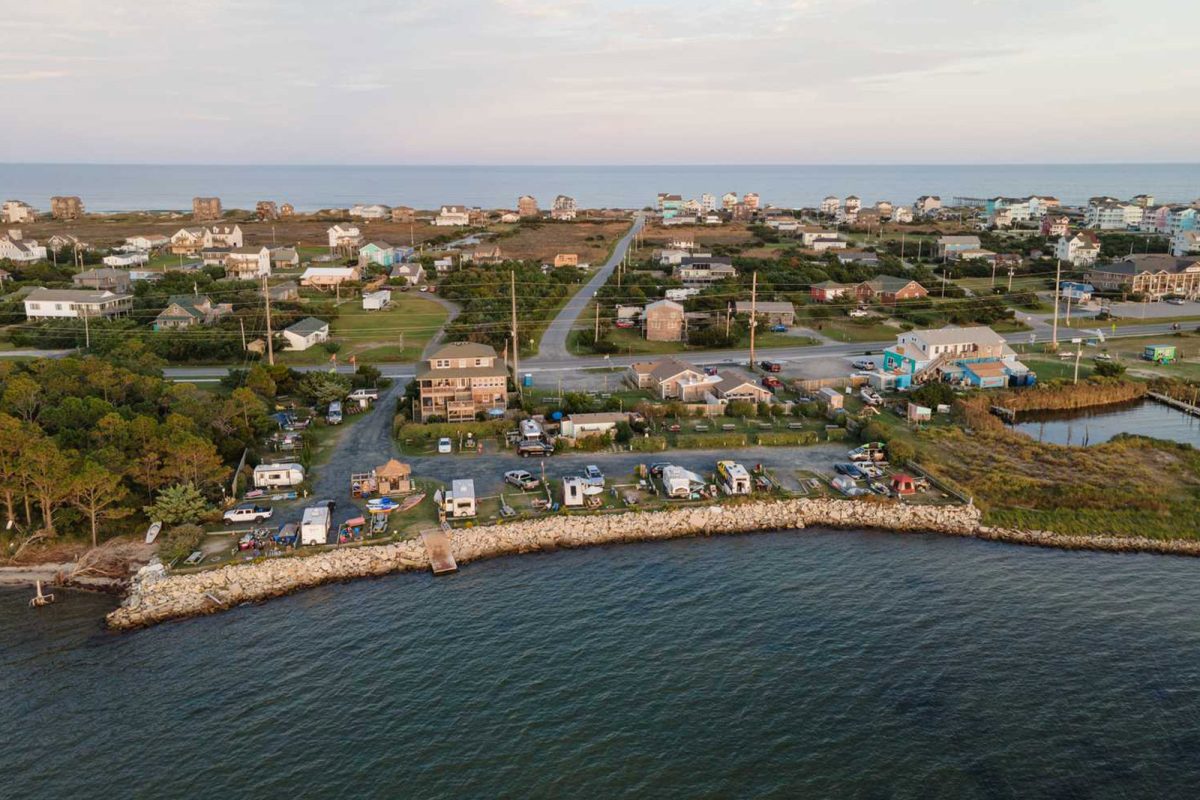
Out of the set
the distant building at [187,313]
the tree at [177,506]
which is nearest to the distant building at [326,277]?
the distant building at [187,313]

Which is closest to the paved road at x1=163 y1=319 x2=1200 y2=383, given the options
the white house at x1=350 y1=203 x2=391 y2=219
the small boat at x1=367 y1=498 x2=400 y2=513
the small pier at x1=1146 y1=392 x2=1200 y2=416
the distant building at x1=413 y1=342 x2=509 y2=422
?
the distant building at x1=413 y1=342 x2=509 y2=422

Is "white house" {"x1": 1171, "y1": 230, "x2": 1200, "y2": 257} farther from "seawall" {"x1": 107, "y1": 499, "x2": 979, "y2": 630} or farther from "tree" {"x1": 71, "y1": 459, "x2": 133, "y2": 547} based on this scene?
"tree" {"x1": 71, "y1": 459, "x2": 133, "y2": 547}

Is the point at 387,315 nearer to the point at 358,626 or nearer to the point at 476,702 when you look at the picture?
the point at 358,626

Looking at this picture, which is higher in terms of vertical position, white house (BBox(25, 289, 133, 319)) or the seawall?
white house (BBox(25, 289, 133, 319))

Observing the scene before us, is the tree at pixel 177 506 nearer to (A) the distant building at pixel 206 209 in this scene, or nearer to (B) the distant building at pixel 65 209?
(A) the distant building at pixel 206 209

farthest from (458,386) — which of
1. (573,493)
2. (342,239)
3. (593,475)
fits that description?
(342,239)

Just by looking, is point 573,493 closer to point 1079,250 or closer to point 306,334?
point 306,334
